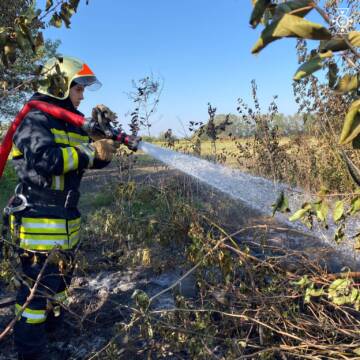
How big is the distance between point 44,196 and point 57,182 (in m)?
0.11

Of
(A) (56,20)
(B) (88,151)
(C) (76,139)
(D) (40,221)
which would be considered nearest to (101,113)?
(C) (76,139)

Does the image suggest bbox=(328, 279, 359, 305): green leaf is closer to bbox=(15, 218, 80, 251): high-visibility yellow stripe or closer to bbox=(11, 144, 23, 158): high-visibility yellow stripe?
bbox=(15, 218, 80, 251): high-visibility yellow stripe

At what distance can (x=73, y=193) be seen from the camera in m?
2.45

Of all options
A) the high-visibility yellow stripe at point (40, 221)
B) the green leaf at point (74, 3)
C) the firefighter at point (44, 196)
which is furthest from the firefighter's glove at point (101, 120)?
the green leaf at point (74, 3)

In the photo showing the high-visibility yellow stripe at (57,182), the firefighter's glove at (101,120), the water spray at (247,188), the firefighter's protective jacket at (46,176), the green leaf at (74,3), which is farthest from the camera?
the water spray at (247,188)

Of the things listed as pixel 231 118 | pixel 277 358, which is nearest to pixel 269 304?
pixel 277 358

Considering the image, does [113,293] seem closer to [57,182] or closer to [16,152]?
[57,182]

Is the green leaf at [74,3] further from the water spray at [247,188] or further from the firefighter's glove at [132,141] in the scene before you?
the water spray at [247,188]

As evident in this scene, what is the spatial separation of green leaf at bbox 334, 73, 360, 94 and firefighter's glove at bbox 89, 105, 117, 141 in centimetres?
201

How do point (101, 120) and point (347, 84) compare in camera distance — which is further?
point (101, 120)

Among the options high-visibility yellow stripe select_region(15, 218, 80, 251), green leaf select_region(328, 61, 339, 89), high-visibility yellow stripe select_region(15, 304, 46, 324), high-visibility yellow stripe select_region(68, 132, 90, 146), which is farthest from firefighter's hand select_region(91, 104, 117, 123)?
green leaf select_region(328, 61, 339, 89)

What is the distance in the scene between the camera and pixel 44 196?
2.36 m

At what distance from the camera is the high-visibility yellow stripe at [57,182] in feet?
7.78

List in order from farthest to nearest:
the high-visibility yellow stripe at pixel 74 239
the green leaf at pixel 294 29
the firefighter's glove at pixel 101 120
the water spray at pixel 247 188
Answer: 1. the water spray at pixel 247 188
2. the firefighter's glove at pixel 101 120
3. the high-visibility yellow stripe at pixel 74 239
4. the green leaf at pixel 294 29
